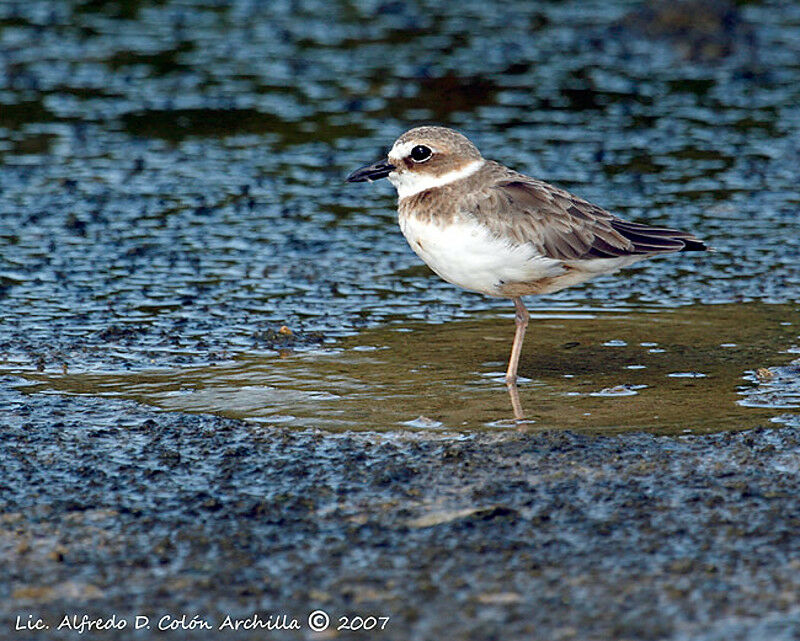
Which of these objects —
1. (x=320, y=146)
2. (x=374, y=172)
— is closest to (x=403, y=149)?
(x=374, y=172)

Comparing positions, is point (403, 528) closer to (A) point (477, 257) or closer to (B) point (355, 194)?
(A) point (477, 257)

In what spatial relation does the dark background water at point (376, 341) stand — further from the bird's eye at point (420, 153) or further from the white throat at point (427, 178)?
the bird's eye at point (420, 153)

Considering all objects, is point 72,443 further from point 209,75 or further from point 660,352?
point 209,75

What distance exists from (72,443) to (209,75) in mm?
9135

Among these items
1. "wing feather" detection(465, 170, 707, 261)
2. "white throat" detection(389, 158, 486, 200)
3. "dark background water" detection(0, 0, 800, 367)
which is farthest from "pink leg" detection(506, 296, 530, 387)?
"dark background water" detection(0, 0, 800, 367)

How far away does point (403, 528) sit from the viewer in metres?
5.32

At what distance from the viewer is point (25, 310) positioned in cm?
844

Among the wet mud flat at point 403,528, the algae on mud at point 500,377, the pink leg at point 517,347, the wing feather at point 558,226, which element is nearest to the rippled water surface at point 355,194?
the algae on mud at point 500,377

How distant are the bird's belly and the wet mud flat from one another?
1306 millimetres

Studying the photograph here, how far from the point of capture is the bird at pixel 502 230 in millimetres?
7422

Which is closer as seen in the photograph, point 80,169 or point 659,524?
point 659,524

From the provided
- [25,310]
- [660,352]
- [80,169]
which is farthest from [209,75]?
[660,352]

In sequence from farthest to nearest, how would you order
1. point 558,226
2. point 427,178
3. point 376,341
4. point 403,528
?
point 376,341, point 427,178, point 558,226, point 403,528

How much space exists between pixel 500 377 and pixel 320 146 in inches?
219
